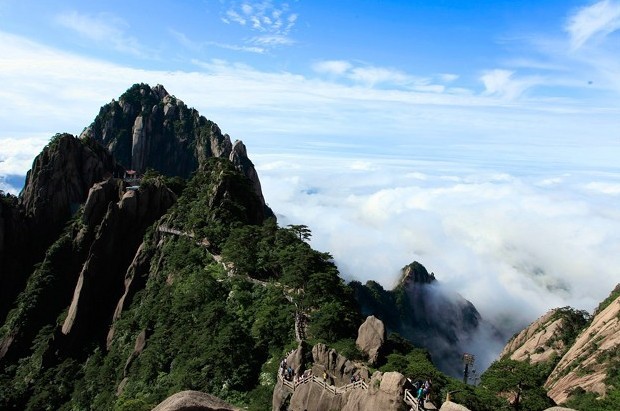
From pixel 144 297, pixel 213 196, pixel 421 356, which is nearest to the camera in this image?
pixel 421 356

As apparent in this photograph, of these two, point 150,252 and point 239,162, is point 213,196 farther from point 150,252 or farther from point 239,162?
point 239,162

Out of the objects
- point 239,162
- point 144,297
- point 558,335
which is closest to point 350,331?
point 558,335

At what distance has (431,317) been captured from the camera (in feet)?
594

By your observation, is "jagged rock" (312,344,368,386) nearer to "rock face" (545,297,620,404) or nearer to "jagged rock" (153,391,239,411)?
"jagged rock" (153,391,239,411)

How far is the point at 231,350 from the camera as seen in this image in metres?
45.0

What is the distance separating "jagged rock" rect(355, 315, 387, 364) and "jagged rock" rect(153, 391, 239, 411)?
2091 cm

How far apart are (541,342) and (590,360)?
59.5ft

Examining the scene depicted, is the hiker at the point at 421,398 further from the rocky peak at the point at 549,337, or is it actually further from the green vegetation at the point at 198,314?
the rocky peak at the point at 549,337

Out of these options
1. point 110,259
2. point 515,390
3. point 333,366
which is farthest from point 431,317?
point 333,366

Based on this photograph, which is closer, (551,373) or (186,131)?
(551,373)

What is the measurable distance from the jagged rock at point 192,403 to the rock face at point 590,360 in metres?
30.7

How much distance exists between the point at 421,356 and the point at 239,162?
361ft

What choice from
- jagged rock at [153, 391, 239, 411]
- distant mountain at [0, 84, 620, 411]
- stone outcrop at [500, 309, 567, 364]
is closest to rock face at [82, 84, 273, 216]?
distant mountain at [0, 84, 620, 411]

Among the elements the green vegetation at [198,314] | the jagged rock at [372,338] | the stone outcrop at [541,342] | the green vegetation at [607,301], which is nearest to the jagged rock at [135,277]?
the green vegetation at [198,314]
